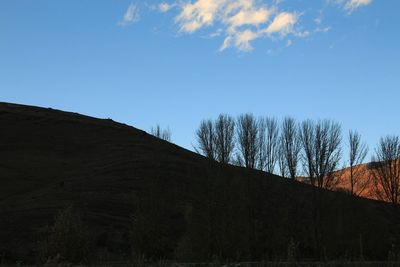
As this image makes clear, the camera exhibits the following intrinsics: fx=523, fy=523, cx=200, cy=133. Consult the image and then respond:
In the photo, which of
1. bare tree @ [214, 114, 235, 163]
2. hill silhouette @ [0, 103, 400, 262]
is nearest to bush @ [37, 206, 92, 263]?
hill silhouette @ [0, 103, 400, 262]

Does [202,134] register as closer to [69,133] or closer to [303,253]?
[303,253]

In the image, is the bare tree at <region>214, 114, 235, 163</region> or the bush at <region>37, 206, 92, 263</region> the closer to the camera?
the bush at <region>37, 206, 92, 263</region>

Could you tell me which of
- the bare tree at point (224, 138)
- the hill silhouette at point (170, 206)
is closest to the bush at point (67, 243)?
the hill silhouette at point (170, 206)

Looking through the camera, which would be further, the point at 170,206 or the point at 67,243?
the point at 170,206

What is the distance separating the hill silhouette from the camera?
30516 mm

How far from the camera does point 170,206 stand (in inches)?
1754

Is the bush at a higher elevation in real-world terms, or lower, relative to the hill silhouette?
lower

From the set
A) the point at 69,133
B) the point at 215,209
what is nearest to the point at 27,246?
the point at 215,209

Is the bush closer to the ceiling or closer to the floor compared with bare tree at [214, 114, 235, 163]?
closer to the floor

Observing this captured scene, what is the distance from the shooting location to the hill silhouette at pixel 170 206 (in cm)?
3052

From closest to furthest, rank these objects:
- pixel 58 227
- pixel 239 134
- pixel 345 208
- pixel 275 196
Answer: pixel 58 227, pixel 345 208, pixel 275 196, pixel 239 134

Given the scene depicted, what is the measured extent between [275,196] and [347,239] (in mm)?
8565

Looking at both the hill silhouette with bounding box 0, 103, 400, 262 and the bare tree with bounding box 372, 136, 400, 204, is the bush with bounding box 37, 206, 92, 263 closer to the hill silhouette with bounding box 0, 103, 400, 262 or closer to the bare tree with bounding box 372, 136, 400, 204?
the hill silhouette with bounding box 0, 103, 400, 262

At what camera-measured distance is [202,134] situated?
A: 58875 millimetres
